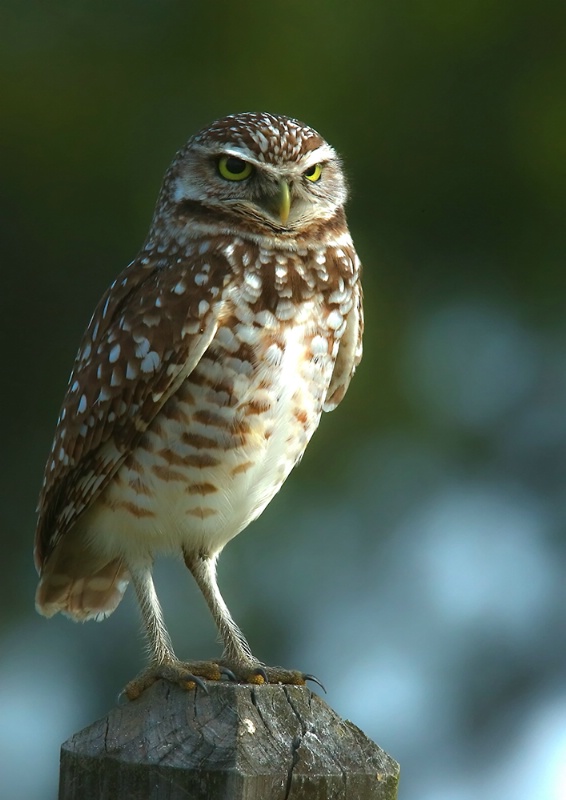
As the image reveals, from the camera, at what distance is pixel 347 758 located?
1.96m

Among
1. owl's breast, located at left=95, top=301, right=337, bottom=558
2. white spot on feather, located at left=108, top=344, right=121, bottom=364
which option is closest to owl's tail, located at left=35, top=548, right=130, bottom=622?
owl's breast, located at left=95, top=301, right=337, bottom=558

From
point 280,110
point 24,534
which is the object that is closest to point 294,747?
point 24,534

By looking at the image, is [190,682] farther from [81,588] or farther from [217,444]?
[81,588]

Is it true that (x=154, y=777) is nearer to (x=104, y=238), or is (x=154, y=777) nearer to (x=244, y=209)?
(x=244, y=209)

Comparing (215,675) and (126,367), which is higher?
(126,367)

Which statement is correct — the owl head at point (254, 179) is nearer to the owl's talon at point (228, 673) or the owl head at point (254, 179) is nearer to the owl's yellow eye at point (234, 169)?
the owl's yellow eye at point (234, 169)

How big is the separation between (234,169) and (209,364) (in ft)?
1.85

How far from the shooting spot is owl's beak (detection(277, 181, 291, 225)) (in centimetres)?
299

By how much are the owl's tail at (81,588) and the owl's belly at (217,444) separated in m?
0.22

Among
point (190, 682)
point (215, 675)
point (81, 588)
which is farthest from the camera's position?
point (81, 588)

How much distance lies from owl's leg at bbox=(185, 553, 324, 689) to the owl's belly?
0.13m

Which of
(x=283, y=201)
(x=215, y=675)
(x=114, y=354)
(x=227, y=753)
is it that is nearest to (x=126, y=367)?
(x=114, y=354)

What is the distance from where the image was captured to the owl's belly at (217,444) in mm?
2877

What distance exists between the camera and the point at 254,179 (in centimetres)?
308
